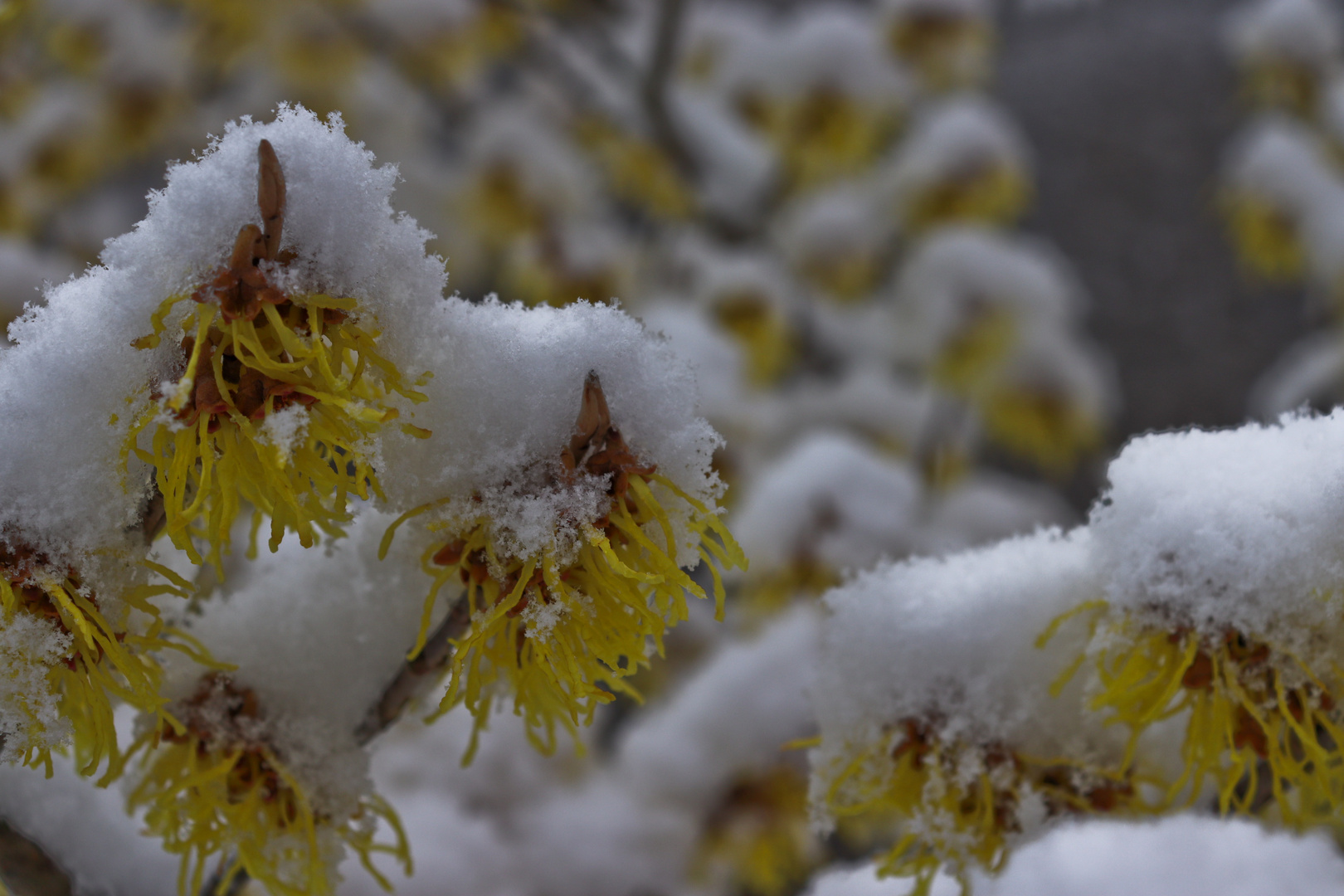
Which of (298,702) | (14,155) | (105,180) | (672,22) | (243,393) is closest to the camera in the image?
(243,393)

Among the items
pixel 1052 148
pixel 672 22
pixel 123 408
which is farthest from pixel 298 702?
pixel 1052 148

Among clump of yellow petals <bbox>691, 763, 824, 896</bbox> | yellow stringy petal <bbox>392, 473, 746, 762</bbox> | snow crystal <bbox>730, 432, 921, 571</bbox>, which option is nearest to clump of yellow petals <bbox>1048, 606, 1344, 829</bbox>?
yellow stringy petal <bbox>392, 473, 746, 762</bbox>

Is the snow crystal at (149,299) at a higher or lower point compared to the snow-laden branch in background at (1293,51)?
lower

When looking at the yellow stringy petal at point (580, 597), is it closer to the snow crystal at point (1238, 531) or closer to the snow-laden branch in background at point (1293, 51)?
the snow crystal at point (1238, 531)

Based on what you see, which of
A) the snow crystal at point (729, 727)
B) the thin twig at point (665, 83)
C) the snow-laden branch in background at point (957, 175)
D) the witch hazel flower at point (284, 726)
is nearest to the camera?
the witch hazel flower at point (284, 726)

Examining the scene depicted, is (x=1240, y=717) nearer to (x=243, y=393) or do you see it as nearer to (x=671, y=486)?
(x=671, y=486)

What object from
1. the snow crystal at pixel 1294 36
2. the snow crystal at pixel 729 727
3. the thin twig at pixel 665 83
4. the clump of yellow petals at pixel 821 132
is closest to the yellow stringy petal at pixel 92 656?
the snow crystal at pixel 729 727
